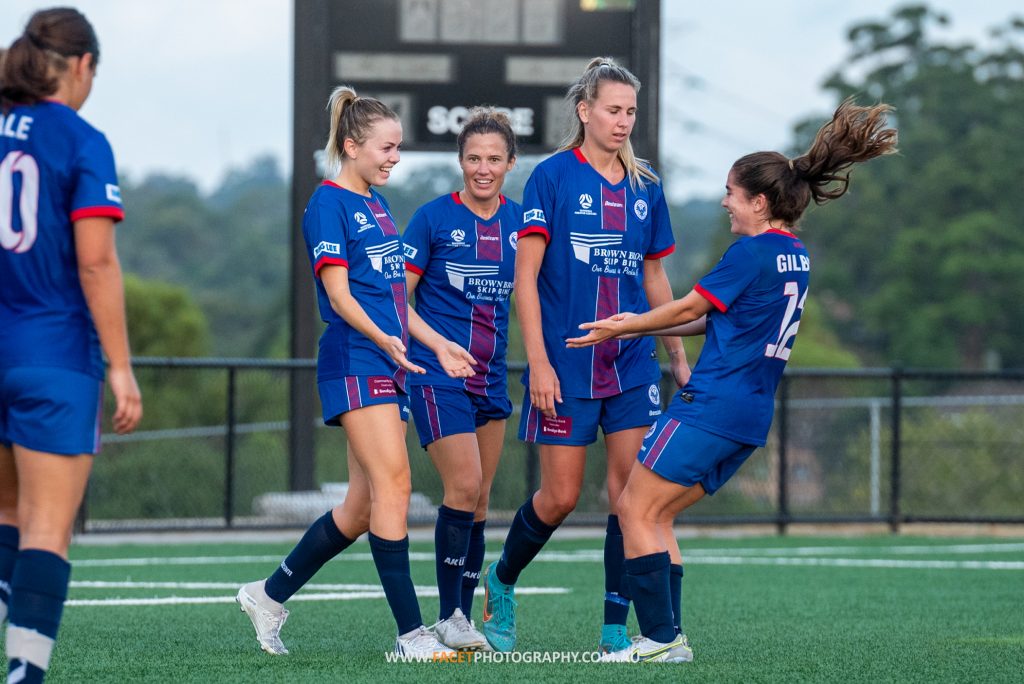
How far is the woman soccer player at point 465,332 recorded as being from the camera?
Answer: 17.9ft

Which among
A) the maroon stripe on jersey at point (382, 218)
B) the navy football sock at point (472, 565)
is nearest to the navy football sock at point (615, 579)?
the navy football sock at point (472, 565)

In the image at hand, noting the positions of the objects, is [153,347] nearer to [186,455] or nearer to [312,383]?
[186,455]

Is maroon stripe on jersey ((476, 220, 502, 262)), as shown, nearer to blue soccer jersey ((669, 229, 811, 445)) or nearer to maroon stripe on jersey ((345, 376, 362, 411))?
maroon stripe on jersey ((345, 376, 362, 411))

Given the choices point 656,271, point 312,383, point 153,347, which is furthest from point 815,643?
point 153,347

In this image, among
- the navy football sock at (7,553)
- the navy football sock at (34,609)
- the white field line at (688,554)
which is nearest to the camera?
the navy football sock at (34,609)

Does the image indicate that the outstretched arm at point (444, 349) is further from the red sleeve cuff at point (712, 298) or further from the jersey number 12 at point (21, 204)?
the jersey number 12 at point (21, 204)

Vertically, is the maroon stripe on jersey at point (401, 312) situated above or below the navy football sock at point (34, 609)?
above

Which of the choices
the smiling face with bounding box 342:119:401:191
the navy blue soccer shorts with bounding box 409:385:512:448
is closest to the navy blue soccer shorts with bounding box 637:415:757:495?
the navy blue soccer shorts with bounding box 409:385:512:448

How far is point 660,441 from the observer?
476 centimetres

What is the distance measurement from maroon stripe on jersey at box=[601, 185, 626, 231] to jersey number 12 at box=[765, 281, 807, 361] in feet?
2.64

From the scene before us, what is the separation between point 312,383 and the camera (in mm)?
11844

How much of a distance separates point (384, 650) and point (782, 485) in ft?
24.5

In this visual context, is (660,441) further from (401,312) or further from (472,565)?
(472,565)

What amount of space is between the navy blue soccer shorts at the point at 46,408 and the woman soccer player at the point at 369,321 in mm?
1279
